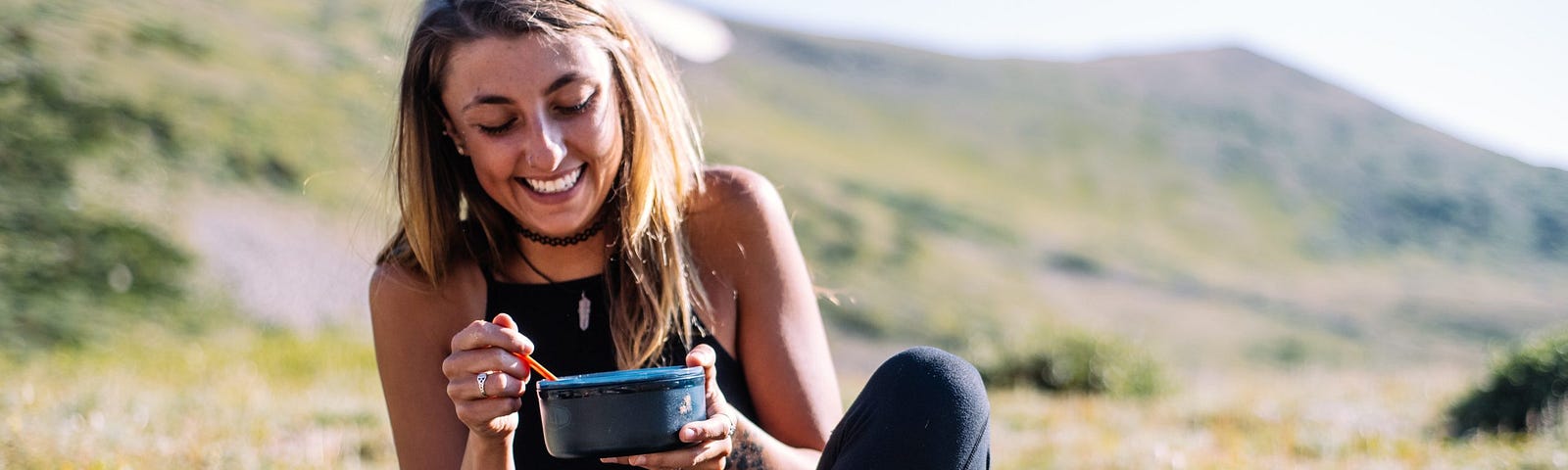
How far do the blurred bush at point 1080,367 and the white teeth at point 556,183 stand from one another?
6.52 m

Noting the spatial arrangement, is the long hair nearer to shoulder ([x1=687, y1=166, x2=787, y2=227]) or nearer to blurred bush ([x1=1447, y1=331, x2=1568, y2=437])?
shoulder ([x1=687, y1=166, x2=787, y2=227])

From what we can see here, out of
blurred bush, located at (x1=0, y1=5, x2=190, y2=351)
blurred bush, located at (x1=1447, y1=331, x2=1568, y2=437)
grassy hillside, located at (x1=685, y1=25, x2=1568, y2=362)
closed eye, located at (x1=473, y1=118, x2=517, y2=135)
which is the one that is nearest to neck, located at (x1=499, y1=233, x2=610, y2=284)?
closed eye, located at (x1=473, y1=118, x2=517, y2=135)

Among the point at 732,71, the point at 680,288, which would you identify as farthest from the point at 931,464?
the point at 732,71

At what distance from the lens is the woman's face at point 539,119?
2.22 m

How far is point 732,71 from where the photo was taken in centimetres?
3706

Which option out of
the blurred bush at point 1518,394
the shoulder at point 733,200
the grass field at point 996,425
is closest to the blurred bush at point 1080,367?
the grass field at point 996,425

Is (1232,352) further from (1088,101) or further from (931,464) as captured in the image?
(931,464)

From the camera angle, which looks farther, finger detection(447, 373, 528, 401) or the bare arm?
the bare arm

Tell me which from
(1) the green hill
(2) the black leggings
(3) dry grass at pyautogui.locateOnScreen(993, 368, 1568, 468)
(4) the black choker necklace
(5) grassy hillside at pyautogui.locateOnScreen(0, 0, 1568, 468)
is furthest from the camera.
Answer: (1) the green hill

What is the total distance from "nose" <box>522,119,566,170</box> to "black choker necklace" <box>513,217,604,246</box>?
247mm

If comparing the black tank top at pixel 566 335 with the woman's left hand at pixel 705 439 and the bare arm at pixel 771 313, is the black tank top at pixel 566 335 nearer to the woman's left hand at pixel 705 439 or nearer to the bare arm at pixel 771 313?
the bare arm at pixel 771 313

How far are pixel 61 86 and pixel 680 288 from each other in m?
14.2

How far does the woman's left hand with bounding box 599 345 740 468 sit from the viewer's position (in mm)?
1794

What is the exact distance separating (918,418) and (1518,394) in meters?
4.88
